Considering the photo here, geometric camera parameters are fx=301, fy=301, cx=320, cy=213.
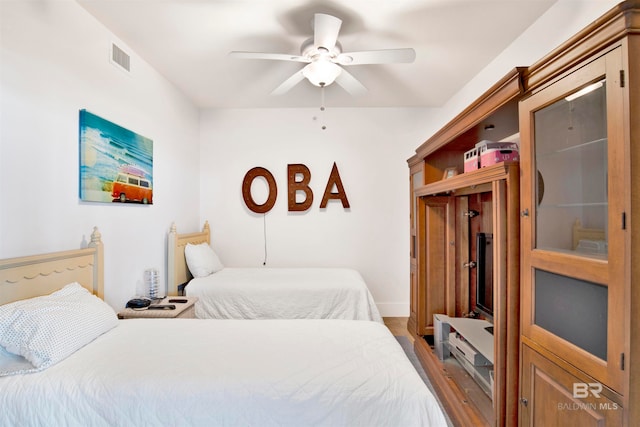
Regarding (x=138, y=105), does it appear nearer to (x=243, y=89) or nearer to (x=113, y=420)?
(x=243, y=89)

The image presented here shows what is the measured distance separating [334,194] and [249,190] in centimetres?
112

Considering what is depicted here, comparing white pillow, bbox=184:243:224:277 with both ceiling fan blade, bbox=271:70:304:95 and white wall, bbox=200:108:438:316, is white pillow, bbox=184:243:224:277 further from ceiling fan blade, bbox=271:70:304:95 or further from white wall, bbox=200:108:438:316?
ceiling fan blade, bbox=271:70:304:95

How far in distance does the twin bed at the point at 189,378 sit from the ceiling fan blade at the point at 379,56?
1774 millimetres

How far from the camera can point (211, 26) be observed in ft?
7.08

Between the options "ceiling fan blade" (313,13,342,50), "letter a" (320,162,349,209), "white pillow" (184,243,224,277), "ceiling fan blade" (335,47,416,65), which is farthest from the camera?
"letter a" (320,162,349,209)

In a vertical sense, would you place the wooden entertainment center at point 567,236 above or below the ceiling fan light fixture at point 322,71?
below

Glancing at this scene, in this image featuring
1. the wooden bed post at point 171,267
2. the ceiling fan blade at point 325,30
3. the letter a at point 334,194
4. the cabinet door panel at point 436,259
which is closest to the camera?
the ceiling fan blade at point 325,30

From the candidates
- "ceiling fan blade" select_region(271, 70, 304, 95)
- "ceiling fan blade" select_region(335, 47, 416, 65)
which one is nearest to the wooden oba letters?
"ceiling fan blade" select_region(271, 70, 304, 95)

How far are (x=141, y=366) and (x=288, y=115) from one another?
3.32 metres

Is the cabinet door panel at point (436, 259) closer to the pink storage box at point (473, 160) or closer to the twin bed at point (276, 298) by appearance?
the twin bed at point (276, 298)

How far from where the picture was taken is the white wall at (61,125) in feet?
5.09

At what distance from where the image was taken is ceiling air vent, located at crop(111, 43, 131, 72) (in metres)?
2.27

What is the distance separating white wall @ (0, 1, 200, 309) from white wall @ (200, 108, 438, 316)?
116 cm

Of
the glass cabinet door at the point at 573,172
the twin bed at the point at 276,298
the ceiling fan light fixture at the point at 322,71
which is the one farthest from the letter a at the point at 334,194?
the glass cabinet door at the point at 573,172
